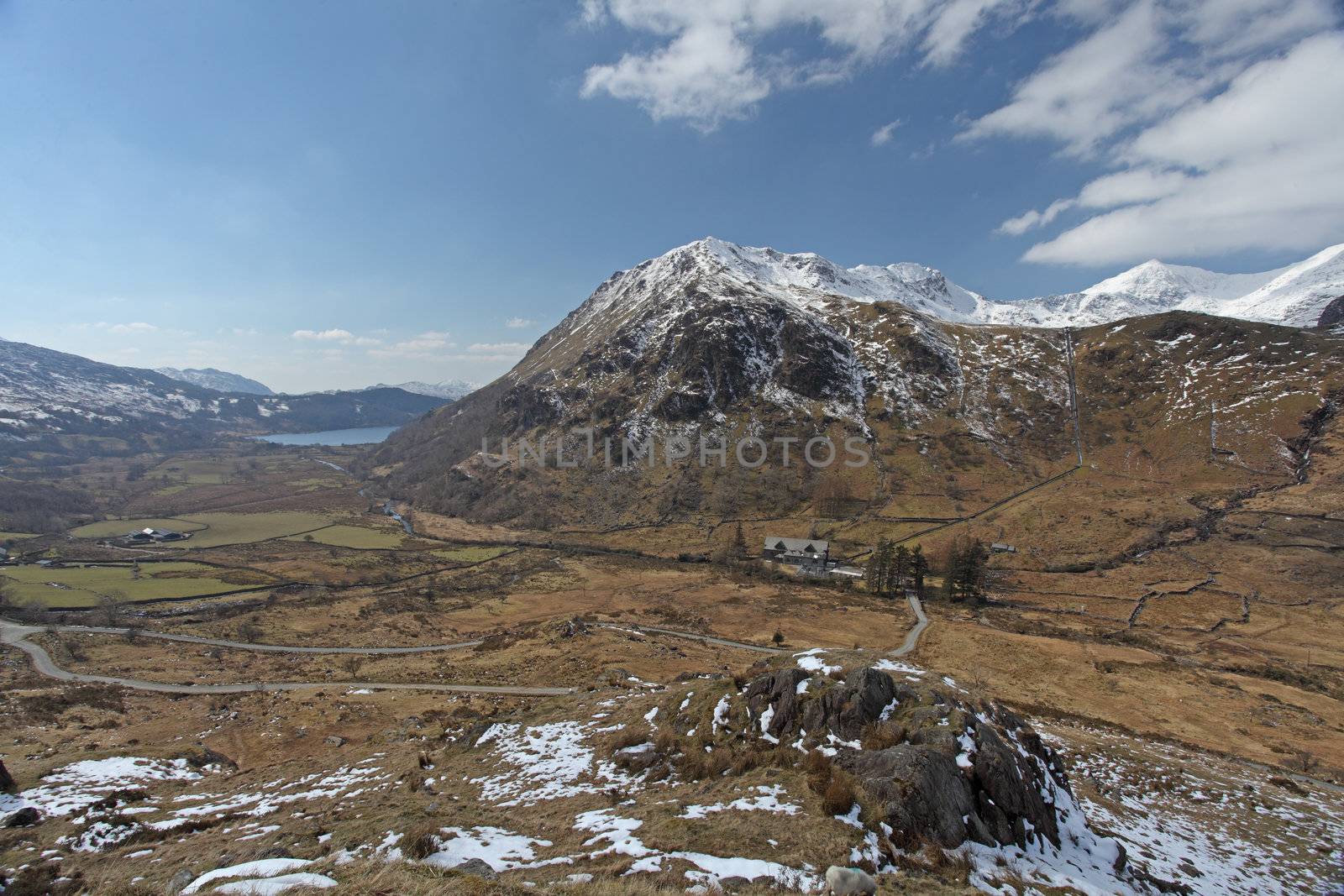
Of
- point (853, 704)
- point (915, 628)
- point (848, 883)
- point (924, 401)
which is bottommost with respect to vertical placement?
point (915, 628)

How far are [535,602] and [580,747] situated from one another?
62.7 meters

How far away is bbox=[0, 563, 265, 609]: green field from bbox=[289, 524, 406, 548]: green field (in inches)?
1068

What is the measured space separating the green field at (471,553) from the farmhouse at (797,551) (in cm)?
5956

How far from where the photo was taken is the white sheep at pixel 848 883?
11.2 meters

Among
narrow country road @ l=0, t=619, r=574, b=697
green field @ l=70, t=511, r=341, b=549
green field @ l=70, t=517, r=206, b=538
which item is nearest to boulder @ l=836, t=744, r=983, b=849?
narrow country road @ l=0, t=619, r=574, b=697

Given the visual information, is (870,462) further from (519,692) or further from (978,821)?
(978,821)

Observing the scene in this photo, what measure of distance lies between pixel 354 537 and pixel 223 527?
39356 mm

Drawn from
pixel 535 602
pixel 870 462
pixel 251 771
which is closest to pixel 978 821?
pixel 251 771

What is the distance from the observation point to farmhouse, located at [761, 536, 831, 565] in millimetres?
104000

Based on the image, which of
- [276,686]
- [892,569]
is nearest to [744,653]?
[892,569]

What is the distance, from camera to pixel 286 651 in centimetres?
5884

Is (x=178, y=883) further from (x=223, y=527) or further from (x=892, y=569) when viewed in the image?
(x=223, y=527)

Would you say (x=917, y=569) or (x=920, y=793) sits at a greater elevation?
(x=920, y=793)

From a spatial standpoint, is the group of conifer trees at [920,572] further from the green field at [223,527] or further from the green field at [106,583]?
the green field at [223,527]
